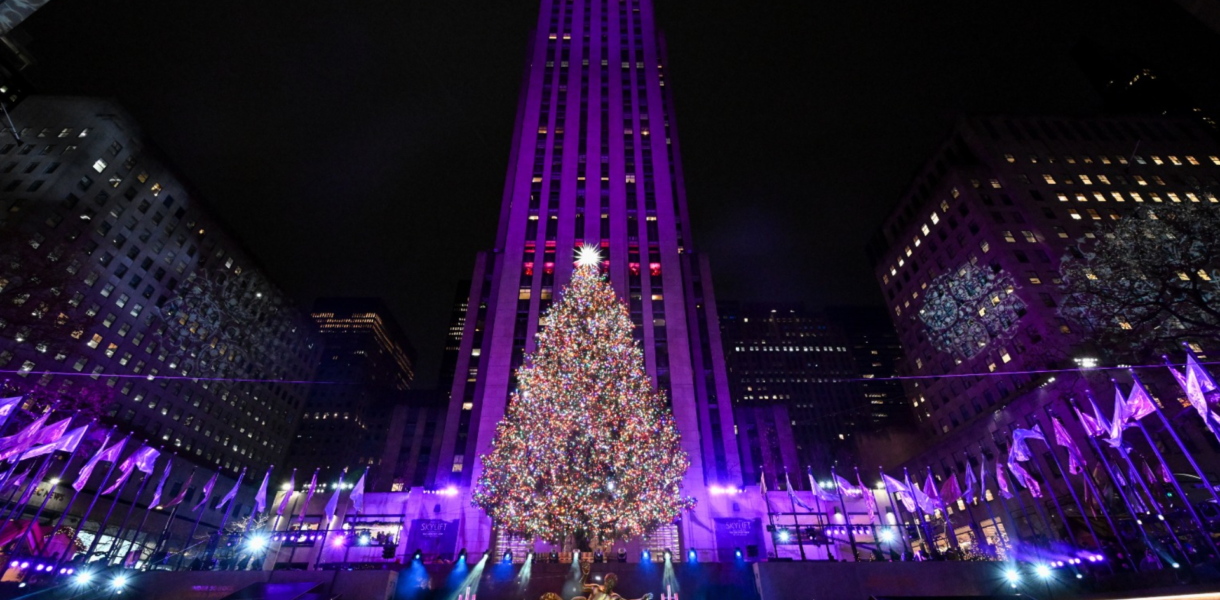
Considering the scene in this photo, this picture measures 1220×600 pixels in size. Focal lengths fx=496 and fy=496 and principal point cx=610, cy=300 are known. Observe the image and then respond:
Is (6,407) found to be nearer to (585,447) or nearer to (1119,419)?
(585,447)

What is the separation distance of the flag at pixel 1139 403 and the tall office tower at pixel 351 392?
6624 centimetres

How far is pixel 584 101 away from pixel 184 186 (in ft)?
170

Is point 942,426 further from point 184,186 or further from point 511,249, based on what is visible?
point 184,186

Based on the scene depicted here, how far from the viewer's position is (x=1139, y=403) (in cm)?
1712

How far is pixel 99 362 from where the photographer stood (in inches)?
1976

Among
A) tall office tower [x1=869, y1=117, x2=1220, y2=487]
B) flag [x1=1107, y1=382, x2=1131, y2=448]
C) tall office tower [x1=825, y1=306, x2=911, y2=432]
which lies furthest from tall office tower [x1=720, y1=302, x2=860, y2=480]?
flag [x1=1107, y1=382, x2=1131, y2=448]

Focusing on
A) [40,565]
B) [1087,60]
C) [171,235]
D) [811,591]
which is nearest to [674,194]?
[811,591]

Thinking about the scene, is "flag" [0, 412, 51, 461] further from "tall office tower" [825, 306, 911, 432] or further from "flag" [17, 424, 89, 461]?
"tall office tower" [825, 306, 911, 432]

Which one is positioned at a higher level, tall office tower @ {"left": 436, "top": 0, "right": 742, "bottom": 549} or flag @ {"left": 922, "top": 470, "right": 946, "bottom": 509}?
tall office tower @ {"left": 436, "top": 0, "right": 742, "bottom": 549}

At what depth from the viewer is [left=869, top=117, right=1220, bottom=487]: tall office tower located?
155 ft

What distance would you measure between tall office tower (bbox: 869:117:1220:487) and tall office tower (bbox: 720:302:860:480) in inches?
1451

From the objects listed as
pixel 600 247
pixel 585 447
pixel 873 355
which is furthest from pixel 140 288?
pixel 873 355

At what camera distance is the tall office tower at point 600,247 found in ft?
137

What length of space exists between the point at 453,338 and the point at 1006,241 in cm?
11633
